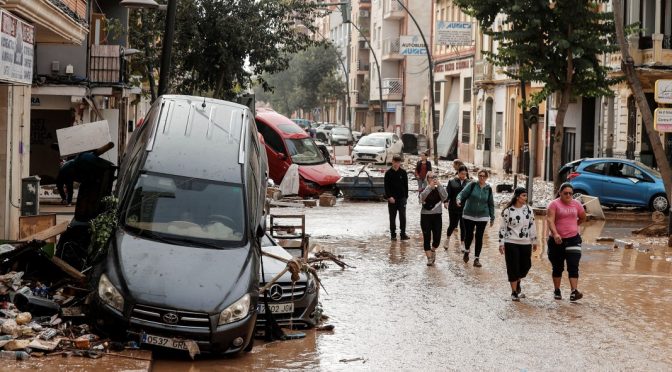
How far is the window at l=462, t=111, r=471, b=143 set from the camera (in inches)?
2384

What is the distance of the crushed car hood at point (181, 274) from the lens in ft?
34.6

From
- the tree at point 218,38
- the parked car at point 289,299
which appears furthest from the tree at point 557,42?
the parked car at point 289,299

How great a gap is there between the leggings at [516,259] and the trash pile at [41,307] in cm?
579

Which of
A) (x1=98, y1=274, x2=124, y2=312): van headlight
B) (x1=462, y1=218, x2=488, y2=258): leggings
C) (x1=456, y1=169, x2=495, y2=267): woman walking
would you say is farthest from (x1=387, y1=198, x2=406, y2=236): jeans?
(x1=98, y1=274, x2=124, y2=312): van headlight

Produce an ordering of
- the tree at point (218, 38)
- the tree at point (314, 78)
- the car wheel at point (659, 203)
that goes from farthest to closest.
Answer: the tree at point (314, 78), the tree at point (218, 38), the car wheel at point (659, 203)

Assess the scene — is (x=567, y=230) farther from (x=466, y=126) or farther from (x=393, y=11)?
(x=393, y=11)

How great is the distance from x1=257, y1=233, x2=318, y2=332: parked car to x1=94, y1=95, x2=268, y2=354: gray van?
0.52m

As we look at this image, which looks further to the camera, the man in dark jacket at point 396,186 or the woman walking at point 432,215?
the man in dark jacket at point 396,186

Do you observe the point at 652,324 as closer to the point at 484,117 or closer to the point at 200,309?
the point at 200,309

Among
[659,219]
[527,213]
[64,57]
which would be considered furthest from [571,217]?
[64,57]

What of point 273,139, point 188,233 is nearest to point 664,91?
point 273,139

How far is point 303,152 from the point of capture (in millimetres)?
34281

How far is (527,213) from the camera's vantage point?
15156mm

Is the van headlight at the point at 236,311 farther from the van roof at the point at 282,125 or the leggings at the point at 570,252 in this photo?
the van roof at the point at 282,125
